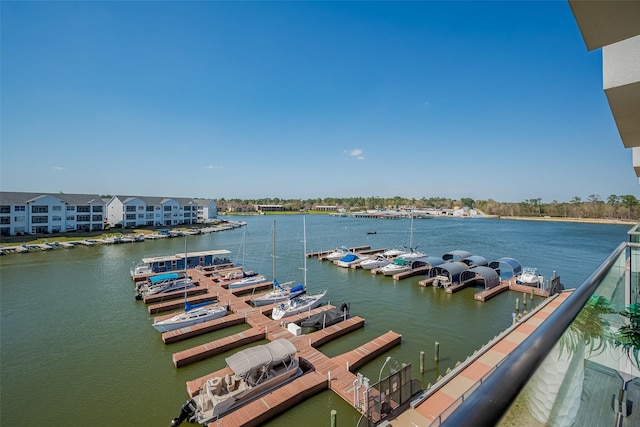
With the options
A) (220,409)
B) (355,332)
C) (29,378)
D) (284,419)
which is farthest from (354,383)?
(29,378)

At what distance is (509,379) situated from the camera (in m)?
0.84

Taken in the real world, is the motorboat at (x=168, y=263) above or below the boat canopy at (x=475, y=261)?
below

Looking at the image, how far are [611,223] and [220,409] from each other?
12623 cm

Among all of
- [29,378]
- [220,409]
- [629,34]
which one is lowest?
[29,378]

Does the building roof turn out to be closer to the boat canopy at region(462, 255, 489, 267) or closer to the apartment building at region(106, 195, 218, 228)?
the apartment building at region(106, 195, 218, 228)

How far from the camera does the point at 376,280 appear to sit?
27641 millimetres

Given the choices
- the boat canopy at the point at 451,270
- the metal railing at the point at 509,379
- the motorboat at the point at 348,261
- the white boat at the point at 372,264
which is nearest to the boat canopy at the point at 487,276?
the boat canopy at the point at 451,270

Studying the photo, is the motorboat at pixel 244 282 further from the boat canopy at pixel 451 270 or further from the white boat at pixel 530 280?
the white boat at pixel 530 280

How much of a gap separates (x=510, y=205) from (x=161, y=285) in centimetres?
14298

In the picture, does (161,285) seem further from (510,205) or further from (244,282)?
(510,205)

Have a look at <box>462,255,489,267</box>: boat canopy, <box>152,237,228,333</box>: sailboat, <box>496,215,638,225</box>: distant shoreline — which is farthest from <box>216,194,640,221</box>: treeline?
<box>152,237,228,333</box>: sailboat

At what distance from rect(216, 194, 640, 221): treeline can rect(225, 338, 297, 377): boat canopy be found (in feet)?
428

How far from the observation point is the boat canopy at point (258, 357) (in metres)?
10.3

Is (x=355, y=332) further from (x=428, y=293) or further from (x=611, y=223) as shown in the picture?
(x=611, y=223)
